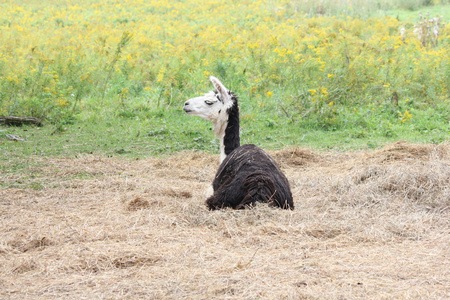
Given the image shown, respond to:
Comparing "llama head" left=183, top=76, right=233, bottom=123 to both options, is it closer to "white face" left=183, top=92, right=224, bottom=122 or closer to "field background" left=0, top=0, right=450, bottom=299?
"white face" left=183, top=92, right=224, bottom=122

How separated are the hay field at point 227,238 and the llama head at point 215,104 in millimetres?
1104

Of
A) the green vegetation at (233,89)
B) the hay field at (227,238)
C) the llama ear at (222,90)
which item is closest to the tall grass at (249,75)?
the green vegetation at (233,89)

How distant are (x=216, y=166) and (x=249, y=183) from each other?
3.03 m

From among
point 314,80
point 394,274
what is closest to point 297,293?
point 394,274

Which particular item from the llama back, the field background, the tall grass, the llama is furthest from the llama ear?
the tall grass

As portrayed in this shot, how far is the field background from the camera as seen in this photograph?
12.5 feet

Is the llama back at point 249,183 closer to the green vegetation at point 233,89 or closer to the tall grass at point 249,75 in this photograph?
the green vegetation at point 233,89

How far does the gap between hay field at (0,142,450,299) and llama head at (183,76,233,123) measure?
3.62 feet

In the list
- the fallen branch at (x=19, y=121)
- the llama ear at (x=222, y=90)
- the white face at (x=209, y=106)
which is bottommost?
the fallen branch at (x=19, y=121)

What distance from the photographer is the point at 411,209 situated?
5.58m

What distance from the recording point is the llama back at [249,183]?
5309 mm

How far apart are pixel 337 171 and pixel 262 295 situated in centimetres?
466

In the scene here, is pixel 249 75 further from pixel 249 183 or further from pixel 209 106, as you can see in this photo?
pixel 249 183

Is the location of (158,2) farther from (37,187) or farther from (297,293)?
(297,293)
